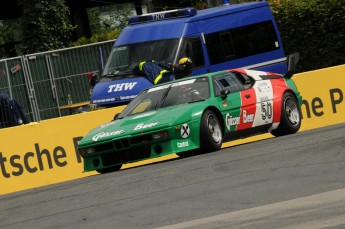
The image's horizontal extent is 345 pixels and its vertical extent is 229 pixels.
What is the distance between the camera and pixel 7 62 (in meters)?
26.3

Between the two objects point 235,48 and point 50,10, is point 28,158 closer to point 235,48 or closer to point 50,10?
point 235,48

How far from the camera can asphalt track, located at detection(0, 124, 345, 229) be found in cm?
867

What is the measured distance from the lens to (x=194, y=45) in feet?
69.8

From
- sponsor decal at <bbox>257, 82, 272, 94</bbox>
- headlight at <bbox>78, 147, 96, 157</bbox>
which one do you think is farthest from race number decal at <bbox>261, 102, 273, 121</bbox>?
headlight at <bbox>78, 147, 96, 157</bbox>

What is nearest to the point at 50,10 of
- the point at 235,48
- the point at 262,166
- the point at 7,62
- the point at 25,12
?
the point at 25,12

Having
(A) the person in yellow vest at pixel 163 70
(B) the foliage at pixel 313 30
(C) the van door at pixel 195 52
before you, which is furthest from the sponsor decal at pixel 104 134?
(B) the foliage at pixel 313 30

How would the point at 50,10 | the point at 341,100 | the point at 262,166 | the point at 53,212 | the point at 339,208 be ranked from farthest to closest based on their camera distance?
1. the point at 50,10
2. the point at 341,100
3. the point at 262,166
4. the point at 53,212
5. the point at 339,208

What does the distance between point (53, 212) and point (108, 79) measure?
35.7ft

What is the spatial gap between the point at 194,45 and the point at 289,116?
4.66 metres

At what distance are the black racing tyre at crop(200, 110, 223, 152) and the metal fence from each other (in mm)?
Answer: 10897

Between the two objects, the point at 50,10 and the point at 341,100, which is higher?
the point at 50,10

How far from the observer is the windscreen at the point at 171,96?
15.9 m

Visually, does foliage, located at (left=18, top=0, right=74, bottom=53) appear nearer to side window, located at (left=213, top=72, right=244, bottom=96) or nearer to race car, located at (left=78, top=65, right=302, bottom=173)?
race car, located at (left=78, top=65, right=302, bottom=173)

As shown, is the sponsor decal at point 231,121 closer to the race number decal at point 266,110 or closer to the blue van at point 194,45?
the race number decal at point 266,110
